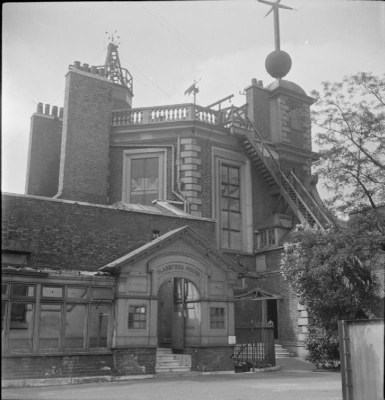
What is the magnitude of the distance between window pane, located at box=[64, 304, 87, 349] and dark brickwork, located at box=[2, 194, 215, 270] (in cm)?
221

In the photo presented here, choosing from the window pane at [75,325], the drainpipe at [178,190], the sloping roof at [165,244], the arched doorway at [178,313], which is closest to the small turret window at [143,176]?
the drainpipe at [178,190]

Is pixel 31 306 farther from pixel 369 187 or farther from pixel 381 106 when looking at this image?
pixel 381 106

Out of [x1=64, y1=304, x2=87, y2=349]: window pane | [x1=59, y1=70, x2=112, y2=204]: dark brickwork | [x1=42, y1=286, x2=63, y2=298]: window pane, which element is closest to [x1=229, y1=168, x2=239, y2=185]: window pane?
[x1=59, y1=70, x2=112, y2=204]: dark brickwork

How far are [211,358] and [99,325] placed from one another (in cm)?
424

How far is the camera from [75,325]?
16203 mm

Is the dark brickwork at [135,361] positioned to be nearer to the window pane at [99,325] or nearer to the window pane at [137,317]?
the window pane at [99,325]

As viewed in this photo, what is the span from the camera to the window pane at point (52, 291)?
15.8 metres

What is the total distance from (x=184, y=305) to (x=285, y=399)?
27.0 feet

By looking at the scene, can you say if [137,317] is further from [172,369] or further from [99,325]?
[172,369]

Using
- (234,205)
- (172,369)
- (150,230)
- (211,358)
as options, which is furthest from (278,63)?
(172,369)

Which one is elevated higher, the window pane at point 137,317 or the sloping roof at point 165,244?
the sloping roof at point 165,244

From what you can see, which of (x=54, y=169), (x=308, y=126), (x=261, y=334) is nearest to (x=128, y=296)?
(x=261, y=334)

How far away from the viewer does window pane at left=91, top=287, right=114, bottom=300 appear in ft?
54.1

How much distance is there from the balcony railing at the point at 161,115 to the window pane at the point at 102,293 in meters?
12.1
